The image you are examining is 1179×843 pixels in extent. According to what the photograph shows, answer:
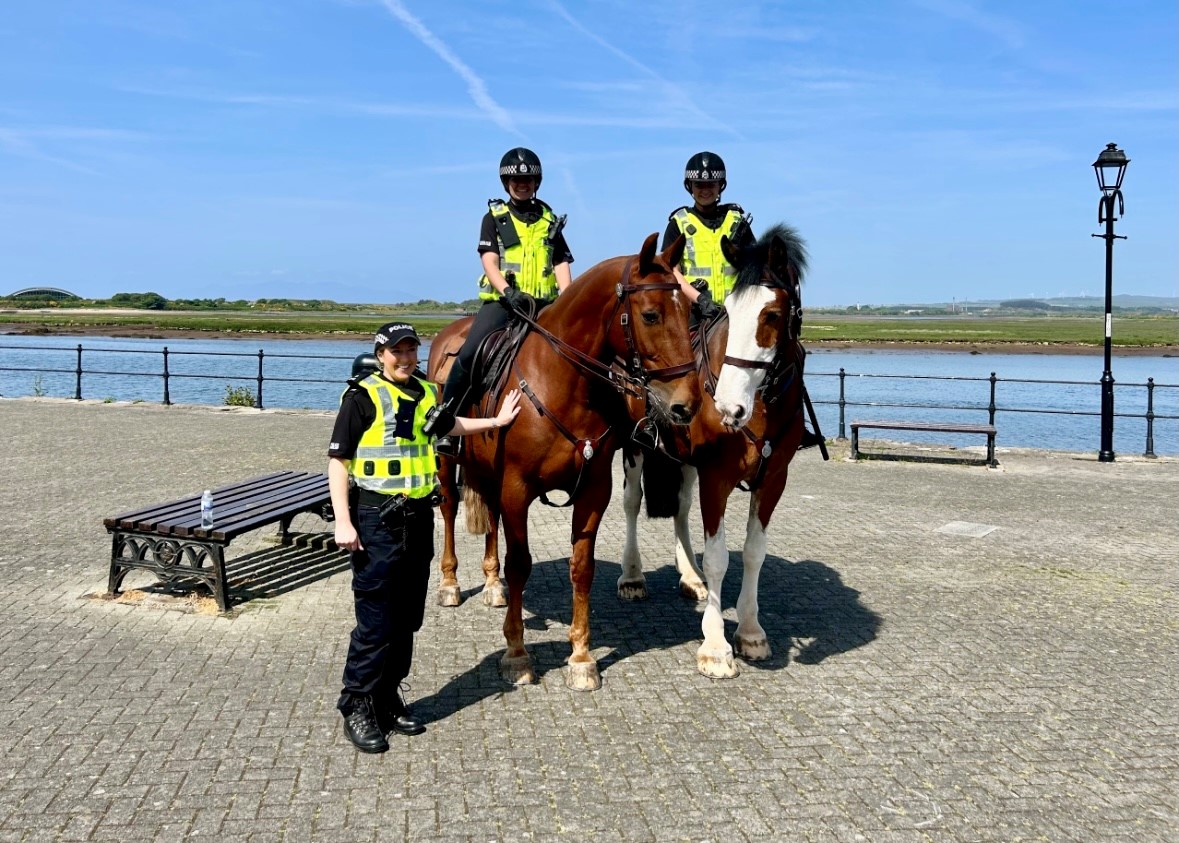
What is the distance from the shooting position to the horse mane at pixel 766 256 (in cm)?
501

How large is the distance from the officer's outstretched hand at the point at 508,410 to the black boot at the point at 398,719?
152 cm

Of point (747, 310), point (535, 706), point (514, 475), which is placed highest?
point (747, 310)

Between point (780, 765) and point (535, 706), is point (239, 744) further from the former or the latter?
point (780, 765)

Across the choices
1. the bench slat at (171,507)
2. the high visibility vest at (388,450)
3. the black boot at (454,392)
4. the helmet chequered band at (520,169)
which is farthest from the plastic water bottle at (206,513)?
the helmet chequered band at (520,169)

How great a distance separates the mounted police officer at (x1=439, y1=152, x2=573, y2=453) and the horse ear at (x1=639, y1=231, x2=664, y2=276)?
1192 mm

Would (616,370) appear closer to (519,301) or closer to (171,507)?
(519,301)

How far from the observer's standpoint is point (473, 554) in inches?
338

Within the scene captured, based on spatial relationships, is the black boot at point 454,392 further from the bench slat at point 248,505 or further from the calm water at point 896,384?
the calm water at point 896,384

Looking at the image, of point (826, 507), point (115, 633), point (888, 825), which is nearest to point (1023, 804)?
point (888, 825)

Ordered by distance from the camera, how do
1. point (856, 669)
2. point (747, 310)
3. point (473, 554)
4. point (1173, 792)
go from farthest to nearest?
point (473, 554) → point (856, 669) → point (747, 310) → point (1173, 792)

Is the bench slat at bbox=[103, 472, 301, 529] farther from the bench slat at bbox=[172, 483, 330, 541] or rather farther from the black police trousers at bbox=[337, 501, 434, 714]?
the black police trousers at bbox=[337, 501, 434, 714]

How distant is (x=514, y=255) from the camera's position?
6.17 m

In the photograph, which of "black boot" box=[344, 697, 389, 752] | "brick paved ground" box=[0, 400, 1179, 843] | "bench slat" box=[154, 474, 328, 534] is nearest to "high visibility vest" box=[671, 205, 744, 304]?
"brick paved ground" box=[0, 400, 1179, 843]

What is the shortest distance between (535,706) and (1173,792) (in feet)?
10.0
